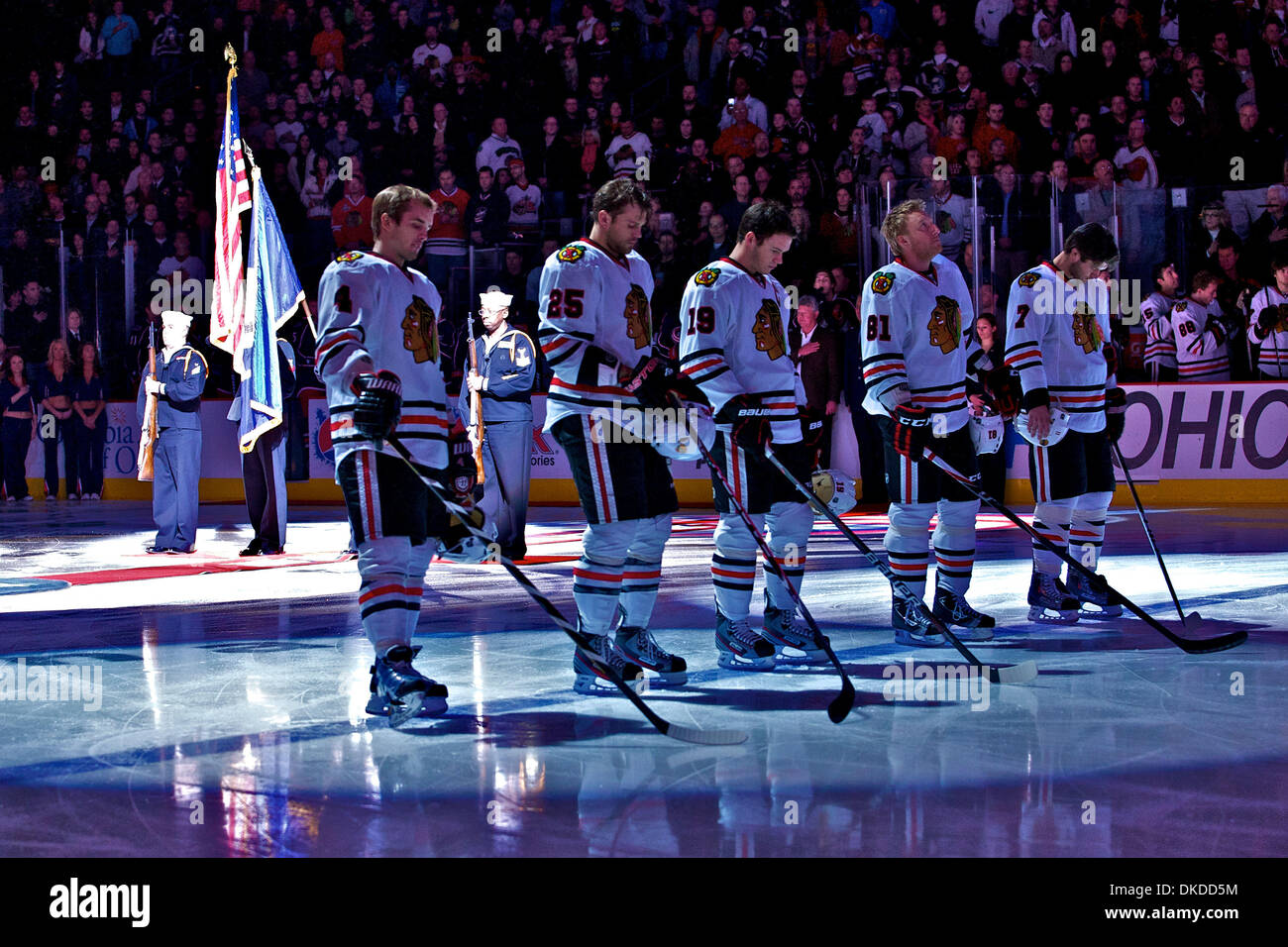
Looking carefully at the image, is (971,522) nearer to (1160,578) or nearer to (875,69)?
(1160,578)

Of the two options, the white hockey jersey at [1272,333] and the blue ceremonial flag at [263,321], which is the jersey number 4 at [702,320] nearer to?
the blue ceremonial flag at [263,321]

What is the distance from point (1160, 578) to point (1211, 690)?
2968mm

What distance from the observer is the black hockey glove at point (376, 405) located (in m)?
4.38

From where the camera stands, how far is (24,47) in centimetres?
2005

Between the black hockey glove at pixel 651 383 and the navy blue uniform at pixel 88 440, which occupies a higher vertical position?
the black hockey glove at pixel 651 383

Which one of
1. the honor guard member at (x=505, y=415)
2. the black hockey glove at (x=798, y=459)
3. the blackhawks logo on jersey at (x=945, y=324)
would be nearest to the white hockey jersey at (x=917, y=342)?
the blackhawks logo on jersey at (x=945, y=324)

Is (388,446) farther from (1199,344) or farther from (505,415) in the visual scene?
(1199,344)

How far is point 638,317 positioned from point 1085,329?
102 inches

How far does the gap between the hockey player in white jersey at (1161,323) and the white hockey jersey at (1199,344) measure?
0.07m

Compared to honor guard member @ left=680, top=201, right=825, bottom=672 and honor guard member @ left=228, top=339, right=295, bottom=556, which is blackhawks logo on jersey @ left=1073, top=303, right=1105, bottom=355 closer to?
honor guard member @ left=680, top=201, right=825, bottom=672

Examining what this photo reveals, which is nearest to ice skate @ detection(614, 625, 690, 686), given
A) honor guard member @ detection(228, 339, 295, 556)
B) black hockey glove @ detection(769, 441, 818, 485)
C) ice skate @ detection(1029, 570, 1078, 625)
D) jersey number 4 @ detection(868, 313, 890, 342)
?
black hockey glove @ detection(769, 441, 818, 485)

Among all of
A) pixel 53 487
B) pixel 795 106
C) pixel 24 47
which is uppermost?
pixel 24 47

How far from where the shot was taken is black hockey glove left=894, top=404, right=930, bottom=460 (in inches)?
231
